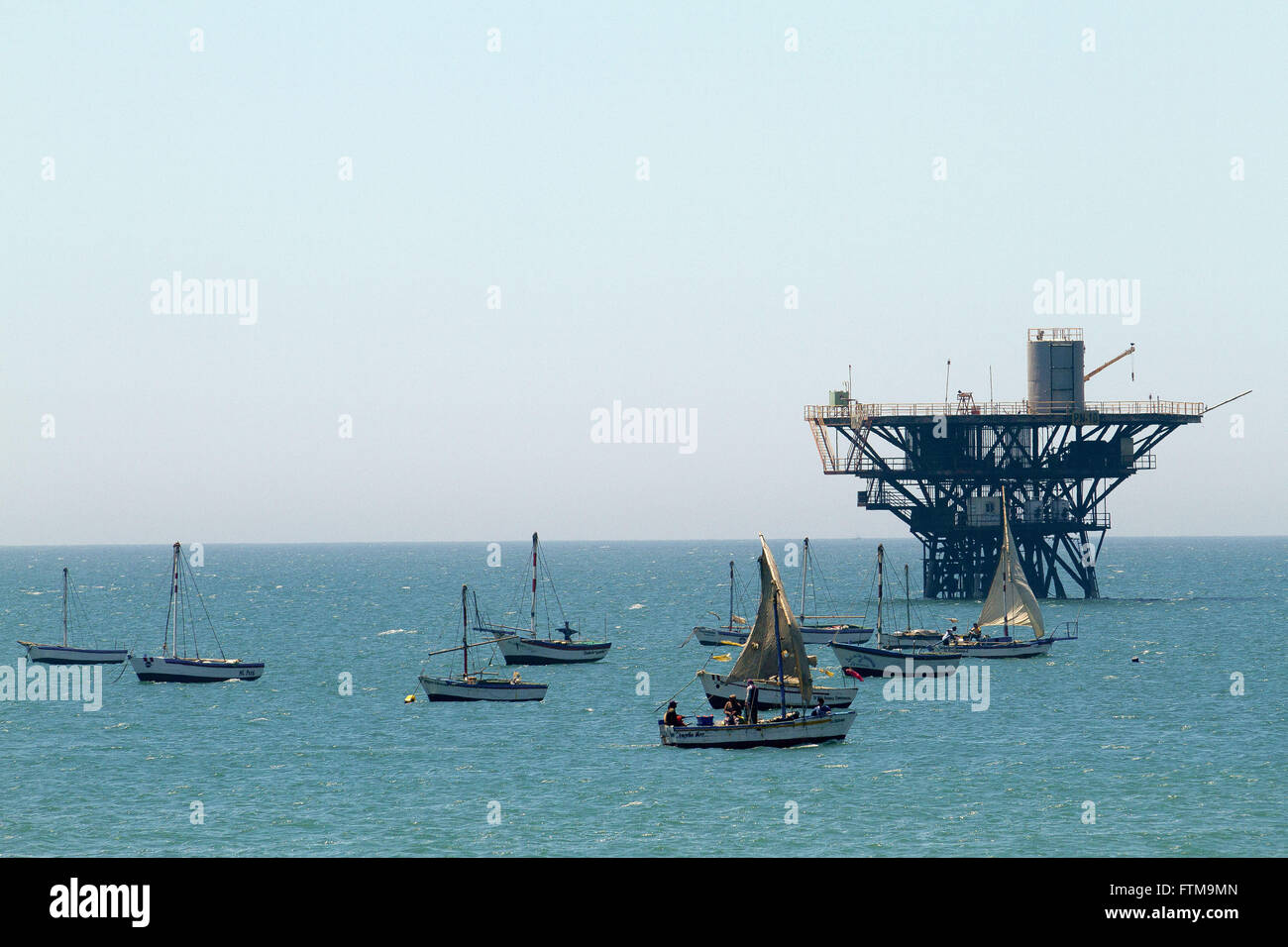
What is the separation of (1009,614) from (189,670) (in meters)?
58.4

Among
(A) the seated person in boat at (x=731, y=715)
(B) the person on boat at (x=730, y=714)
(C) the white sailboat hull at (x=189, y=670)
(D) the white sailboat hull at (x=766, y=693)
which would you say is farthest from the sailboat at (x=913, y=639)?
(C) the white sailboat hull at (x=189, y=670)

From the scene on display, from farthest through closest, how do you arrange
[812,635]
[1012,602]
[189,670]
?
[812,635], [1012,602], [189,670]

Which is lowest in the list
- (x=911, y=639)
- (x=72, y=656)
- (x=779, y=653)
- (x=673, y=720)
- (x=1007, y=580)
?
(x=72, y=656)

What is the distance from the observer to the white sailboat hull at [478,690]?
84750 mm

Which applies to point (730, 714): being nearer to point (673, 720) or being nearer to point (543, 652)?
point (673, 720)

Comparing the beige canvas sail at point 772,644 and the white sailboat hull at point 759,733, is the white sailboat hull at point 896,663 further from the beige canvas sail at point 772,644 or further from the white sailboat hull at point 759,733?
the white sailboat hull at point 759,733

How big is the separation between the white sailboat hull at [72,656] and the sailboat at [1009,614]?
63.1 metres

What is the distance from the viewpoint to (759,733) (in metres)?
65.1

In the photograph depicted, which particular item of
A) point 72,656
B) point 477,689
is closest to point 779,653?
point 477,689

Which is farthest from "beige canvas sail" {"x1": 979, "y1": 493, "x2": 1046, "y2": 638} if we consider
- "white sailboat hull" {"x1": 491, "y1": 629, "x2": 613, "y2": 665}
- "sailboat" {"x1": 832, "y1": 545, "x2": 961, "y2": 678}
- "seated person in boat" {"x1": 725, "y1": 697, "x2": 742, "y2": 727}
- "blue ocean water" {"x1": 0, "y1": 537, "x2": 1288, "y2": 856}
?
"seated person in boat" {"x1": 725, "y1": 697, "x2": 742, "y2": 727}

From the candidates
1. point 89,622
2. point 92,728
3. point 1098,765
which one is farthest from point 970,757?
point 89,622

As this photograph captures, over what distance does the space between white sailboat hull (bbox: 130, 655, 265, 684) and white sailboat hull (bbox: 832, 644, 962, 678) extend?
40850 millimetres

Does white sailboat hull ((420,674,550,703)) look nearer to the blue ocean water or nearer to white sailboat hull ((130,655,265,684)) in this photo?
the blue ocean water
